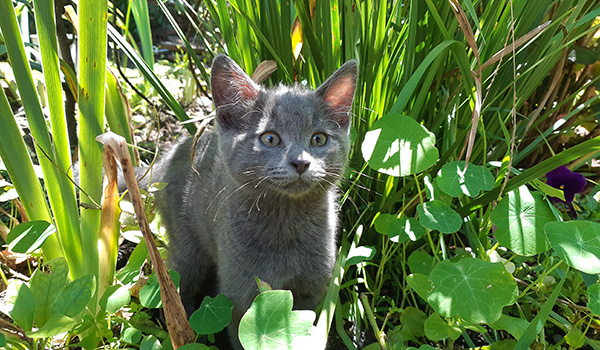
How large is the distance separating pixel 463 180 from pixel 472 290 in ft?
1.16

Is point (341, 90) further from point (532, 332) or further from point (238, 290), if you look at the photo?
point (532, 332)

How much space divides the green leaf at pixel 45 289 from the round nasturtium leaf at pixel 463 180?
1134mm

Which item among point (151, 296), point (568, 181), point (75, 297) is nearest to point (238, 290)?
point (151, 296)

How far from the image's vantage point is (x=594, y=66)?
212 cm

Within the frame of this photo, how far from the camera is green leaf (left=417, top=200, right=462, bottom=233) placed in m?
1.36

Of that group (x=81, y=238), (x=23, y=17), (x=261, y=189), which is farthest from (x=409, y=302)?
(x=23, y=17)

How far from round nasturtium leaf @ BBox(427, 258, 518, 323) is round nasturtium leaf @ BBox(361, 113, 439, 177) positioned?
309 millimetres

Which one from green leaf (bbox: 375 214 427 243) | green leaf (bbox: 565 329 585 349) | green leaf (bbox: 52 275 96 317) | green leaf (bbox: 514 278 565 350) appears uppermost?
green leaf (bbox: 52 275 96 317)

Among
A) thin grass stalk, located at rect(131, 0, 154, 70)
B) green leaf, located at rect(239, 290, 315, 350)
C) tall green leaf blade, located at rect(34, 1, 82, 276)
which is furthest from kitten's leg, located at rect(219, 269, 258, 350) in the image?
thin grass stalk, located at rect(131, 0, 154, 70)

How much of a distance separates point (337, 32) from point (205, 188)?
786 millimetres

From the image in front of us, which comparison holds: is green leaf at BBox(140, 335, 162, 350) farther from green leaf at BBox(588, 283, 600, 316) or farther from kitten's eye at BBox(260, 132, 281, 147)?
green leaf at BBox(588, 283, 600, 316)

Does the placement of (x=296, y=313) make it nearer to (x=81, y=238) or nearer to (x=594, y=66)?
(x=81, y=238)

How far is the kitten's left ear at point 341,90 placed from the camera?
1.49 metres

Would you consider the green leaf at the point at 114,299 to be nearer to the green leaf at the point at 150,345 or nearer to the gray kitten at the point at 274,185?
the green leaf at the point at 150,345
